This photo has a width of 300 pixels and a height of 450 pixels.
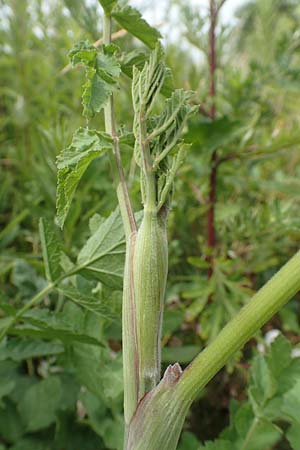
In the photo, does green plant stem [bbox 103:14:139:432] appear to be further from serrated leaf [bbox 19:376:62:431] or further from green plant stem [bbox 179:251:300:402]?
serrated leaf [bbox 19:376:62:431]

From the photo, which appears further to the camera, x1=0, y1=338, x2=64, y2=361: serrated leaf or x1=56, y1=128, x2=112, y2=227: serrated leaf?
x1=0, y1=338, x2=64, y2=361: serrated leaf

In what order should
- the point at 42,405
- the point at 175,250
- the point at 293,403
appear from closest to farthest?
1. the point at 293,403
2. the point at 42,405
3. the point at 175,250

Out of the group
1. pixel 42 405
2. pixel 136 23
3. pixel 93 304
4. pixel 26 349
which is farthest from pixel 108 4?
pixel 42 405

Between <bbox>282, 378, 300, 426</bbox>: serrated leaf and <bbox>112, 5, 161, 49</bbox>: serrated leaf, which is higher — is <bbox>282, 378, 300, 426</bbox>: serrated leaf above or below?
below

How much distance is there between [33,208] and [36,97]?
1.52ft

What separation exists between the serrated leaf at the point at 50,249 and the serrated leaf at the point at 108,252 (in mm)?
33

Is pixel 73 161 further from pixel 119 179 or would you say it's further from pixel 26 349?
pixel 26 349

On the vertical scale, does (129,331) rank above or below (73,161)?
below

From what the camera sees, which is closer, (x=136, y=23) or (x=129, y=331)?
(x=129, y=331)

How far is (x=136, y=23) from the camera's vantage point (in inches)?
19.2

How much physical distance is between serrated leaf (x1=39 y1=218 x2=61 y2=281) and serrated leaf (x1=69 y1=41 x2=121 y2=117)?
0.17m

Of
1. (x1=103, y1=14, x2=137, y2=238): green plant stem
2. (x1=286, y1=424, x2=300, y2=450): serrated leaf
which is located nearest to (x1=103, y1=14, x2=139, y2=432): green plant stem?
(x1=103, y1=14, x2=137, y2=238): green plant stem

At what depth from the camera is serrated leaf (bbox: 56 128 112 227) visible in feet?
1.31

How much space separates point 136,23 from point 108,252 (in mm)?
206
